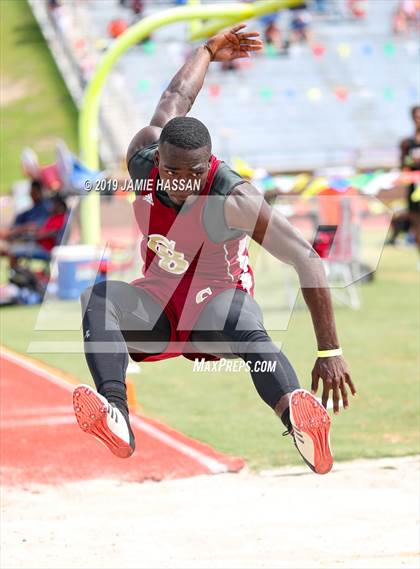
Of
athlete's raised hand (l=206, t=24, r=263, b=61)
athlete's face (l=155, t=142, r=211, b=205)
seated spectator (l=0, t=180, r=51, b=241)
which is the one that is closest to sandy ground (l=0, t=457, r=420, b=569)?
athlete's face (l=155, t=142, r=211, b=205)

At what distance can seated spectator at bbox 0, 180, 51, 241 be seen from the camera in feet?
42.0

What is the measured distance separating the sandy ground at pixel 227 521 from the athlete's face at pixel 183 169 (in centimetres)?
186

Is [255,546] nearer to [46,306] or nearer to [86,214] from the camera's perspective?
[46,306]

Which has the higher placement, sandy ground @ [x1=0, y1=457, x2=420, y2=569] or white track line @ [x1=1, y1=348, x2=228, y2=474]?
sandy ground @ [x1=0, y1=457, x2=420, y2=569]

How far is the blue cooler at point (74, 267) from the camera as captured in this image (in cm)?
1263

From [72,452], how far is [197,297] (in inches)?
102

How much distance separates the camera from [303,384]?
8.45m

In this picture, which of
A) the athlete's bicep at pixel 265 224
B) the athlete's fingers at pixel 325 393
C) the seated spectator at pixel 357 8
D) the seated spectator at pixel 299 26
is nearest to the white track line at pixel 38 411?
the athlete's fingers at pixel 325 393

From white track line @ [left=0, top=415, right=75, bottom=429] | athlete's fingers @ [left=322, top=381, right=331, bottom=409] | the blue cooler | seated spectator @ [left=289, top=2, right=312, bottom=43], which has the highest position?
athlete's fingers @ [left=322, top=381, right=331, bottom=409]

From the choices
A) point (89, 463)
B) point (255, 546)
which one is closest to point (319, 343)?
point (255, 546)

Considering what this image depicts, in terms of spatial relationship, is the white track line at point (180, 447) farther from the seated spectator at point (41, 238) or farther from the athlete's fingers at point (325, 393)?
the seated spectator at point (41, 238)

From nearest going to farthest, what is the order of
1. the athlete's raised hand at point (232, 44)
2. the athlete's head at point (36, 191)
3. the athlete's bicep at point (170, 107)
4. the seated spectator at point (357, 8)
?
the athlete's bicep at point (170, 107), the athlete's raised hand at point (232, 44), the athlete's head at point (36, 191), the seated spectator at point (357, 8)

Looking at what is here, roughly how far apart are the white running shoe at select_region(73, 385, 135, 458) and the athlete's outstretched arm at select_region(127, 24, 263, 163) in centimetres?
121

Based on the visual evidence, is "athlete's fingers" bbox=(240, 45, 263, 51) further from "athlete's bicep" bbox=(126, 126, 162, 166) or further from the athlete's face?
the athlete's face
